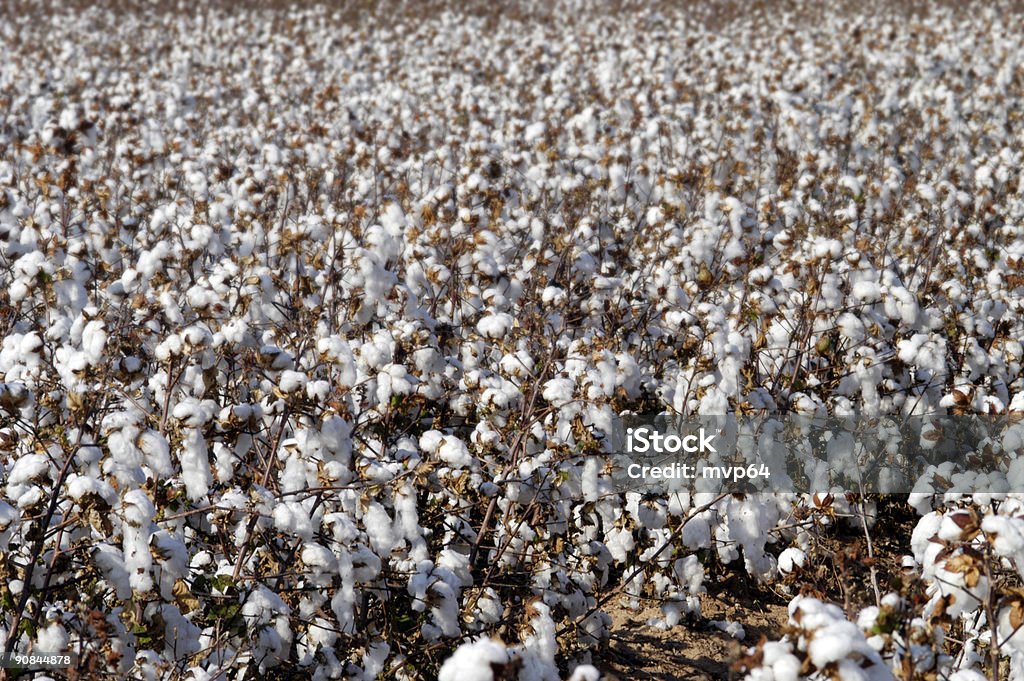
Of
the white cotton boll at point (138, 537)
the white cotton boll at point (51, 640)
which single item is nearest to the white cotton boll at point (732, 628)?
the white cotton boll at point (138, 537)

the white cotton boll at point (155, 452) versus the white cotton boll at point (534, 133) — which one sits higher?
the white cotton boll at point (155, 452)

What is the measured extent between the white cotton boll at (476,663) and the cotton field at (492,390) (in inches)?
0.4

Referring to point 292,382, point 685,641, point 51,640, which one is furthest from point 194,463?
point 685,641

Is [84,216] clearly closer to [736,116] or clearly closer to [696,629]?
[696,629]

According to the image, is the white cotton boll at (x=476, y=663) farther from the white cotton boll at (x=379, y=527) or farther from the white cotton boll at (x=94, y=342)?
the white cotton boll at (x=94, y=342)

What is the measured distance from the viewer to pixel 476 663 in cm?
213

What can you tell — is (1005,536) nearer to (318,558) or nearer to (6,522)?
(318,558)

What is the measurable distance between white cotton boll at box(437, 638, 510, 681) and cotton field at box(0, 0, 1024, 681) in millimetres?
10

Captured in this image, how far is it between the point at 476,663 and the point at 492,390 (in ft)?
5.90

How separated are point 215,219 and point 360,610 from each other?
12.2ft

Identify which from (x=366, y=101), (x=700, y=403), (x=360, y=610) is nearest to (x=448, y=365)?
(x=700, y=403)

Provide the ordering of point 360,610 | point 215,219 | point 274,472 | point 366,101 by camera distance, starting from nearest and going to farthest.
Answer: point 360,610, point 274,472, point 215,219, point 366,101

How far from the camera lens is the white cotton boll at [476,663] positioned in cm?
212

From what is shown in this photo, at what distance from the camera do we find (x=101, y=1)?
2014 centimetres
